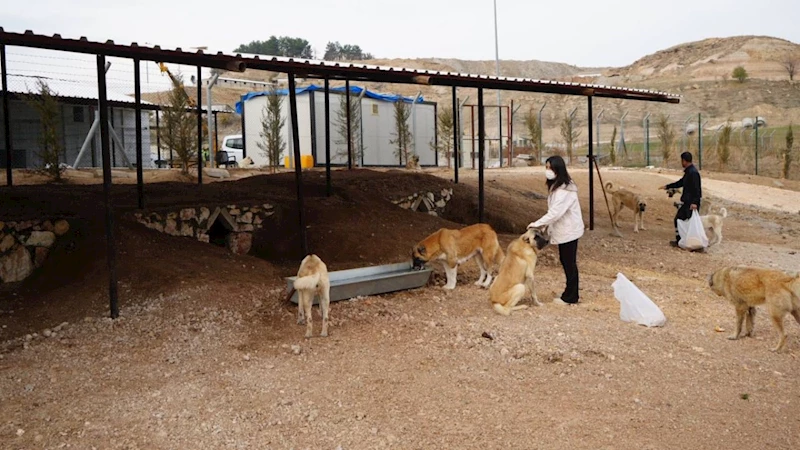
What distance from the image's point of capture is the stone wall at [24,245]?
9836 millimetres

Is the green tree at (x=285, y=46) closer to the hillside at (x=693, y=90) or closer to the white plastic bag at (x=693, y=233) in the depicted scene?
the hillside at (x=693, y=90)

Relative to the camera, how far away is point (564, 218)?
9812mm

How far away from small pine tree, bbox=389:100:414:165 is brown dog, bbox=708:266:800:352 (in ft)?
68.6

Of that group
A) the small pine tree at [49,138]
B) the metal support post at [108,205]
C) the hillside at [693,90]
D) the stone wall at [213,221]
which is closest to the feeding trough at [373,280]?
the metal support post at [108,205]

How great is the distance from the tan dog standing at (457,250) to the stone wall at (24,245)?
485 centimetres

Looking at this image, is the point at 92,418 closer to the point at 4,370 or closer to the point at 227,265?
the point at 4,370

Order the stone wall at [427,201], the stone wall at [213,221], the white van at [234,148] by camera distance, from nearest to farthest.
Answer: the stone wall at [213,221], the stone wall at [427,201], the white van at [234,148]

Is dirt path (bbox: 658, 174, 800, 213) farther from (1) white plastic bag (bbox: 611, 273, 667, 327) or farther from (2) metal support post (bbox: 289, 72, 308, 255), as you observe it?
(2) metal support post (bbox: 289, 72, 308, 255)

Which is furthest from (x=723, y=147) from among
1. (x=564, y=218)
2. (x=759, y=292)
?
(x=759, y=292)

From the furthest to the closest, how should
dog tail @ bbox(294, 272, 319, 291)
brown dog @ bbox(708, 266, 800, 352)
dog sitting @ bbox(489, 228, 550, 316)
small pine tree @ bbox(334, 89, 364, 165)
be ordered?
small pine tree @ bbox(334, 89, 364, 165) < dog sitting @ bbox(489, 228, 550, 316) < dog tail @ bbox(294, 272, 319, 291) < brown dog @ bbox(708, 266, 800, 352)

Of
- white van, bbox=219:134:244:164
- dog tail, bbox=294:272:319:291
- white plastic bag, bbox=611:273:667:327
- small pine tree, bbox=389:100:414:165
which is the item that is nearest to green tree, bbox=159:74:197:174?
small pine tree, bbox=389:100:414:165

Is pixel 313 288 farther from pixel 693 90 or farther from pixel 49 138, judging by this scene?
pixel 693 90

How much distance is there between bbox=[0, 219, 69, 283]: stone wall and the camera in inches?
387

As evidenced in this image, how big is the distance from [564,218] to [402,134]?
19.6 m
